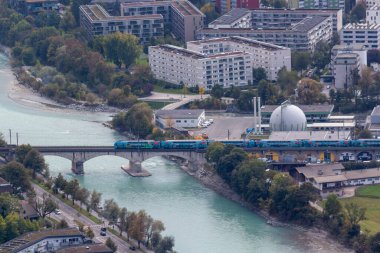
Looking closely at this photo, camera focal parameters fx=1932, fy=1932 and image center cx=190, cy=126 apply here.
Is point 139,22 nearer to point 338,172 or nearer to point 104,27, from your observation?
point 104,27

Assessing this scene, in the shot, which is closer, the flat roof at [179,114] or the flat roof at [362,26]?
the flat roof at [179,114]

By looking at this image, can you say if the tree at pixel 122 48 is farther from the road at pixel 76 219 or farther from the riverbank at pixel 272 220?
the road at pixel 76 219

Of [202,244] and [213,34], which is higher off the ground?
[213,34]

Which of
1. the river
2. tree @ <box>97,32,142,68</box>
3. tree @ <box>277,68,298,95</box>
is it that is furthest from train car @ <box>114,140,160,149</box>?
tree @ <box>97,32,142,68</box>

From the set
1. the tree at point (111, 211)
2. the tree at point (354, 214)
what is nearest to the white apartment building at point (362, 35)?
the tree at point (354, 214)

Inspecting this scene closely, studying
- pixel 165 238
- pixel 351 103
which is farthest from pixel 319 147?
pixel 165 238

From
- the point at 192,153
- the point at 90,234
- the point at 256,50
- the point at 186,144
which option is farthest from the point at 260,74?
the point at 90,234

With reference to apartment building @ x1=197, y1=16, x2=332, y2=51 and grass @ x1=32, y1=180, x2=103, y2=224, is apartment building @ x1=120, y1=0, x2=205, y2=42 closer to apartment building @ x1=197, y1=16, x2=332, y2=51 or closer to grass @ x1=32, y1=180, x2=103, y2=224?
apartment building @ x1=197, y1=16, x2=332, y2=51
